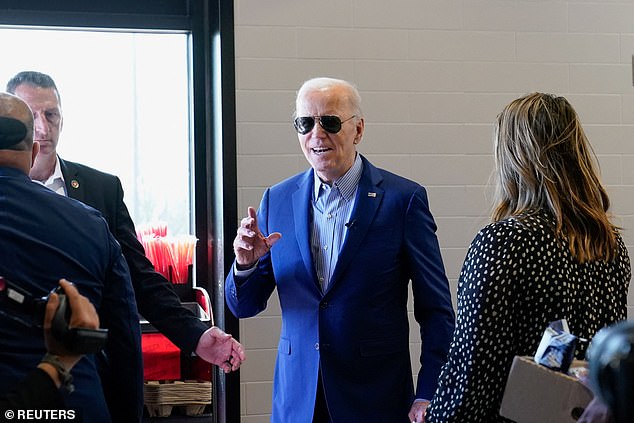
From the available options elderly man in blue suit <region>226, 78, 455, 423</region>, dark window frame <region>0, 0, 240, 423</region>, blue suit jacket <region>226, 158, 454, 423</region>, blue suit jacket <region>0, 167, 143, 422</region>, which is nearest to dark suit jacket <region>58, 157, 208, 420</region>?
elderly man in blue suit <region>226, 78, 455, 423</region>

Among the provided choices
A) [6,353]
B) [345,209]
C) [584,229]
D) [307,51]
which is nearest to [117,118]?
[307,51]

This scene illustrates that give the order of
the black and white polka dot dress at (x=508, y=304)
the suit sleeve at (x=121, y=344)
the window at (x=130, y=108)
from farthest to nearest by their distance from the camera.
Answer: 1. the window at (x=130, y=108)
2. the suit sleeve at (x=121, y=344)
3. the black and white polka dot dress at (x=508, y=304)

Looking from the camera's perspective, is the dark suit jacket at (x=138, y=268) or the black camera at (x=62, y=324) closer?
the black camera at (x=62, y=324)

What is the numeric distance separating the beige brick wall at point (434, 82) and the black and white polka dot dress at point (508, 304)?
2.11 meters

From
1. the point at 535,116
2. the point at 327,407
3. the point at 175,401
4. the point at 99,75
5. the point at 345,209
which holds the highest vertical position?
the point at 99,75

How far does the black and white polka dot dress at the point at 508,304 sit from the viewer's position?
2.34 metres

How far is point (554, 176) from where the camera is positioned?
2.46m

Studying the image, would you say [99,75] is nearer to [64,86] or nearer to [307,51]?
[64,86]

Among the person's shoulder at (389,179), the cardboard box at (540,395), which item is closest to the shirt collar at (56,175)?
the person's shoulder at (389,179)

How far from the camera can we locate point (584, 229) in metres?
2.43

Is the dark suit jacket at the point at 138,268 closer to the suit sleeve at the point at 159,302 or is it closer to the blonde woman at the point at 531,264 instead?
the suit sleeve at the point at 159,302

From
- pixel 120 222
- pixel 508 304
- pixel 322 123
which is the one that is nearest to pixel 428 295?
pixel 322 123

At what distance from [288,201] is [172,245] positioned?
1.21 metres

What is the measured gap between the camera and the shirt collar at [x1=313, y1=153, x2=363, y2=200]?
336 cm
